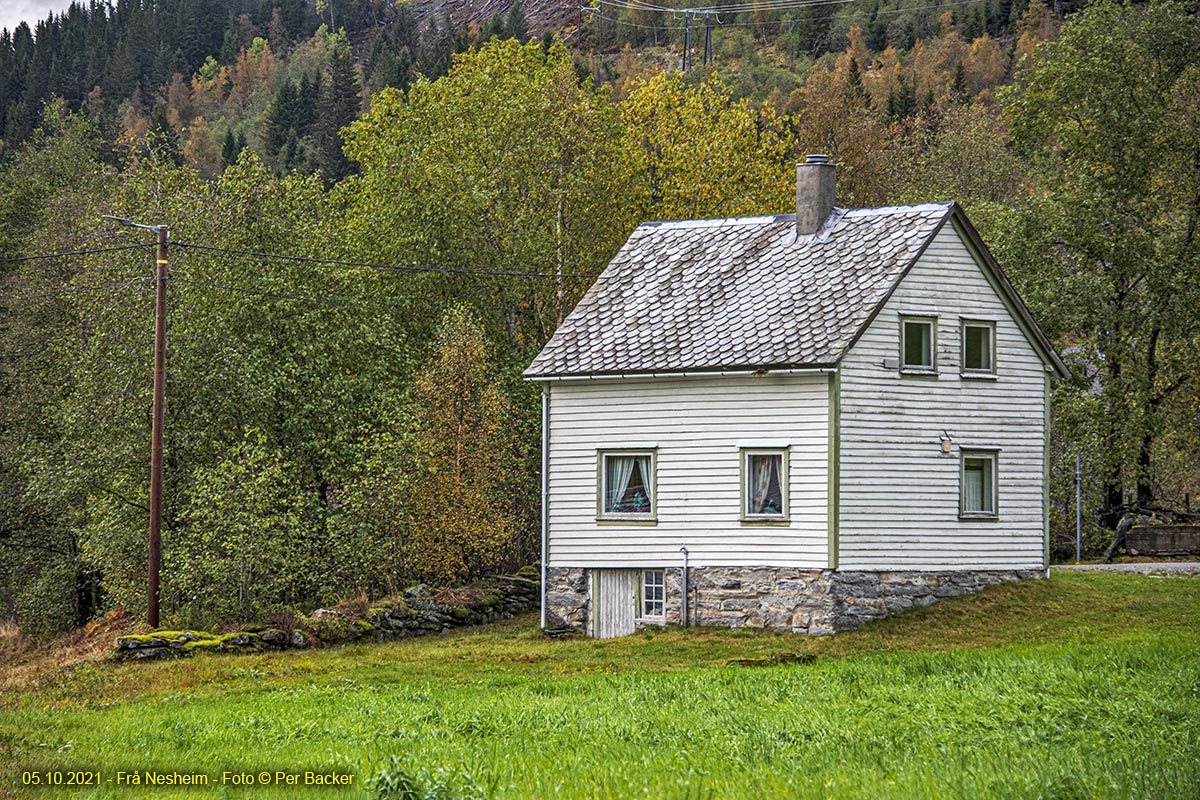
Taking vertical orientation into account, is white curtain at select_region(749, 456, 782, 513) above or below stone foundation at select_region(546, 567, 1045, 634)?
above

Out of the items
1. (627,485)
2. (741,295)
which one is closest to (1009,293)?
(741,295)

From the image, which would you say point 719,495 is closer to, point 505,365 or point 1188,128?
point 505,365

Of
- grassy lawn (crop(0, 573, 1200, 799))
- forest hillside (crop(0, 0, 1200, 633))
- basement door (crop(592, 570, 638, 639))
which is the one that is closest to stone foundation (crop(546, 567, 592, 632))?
basement door (crop(592, 570, 638, 639))

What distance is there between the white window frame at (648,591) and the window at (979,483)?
6.92m

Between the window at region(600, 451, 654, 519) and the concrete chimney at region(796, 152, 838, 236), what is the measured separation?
6.81 metres

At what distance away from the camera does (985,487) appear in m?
32.2

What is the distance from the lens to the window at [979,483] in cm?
3183

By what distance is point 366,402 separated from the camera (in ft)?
133

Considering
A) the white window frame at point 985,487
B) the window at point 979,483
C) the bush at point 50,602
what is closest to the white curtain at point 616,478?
the white window frame at point 985,487

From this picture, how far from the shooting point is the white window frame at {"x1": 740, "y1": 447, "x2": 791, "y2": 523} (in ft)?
99.9

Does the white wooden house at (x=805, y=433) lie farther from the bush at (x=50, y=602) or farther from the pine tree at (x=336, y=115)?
the pine tree at (x=336, y=115)

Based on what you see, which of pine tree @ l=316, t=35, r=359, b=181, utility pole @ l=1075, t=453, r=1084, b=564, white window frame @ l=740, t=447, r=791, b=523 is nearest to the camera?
white window frame @ l=740, t=447, r=791, b=523

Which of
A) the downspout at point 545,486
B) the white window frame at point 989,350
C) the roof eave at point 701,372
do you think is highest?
the white window frame at point 989,350

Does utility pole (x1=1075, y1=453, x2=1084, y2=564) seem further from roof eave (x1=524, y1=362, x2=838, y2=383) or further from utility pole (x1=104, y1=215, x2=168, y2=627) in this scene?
utility pole (x1=104, y1=215, x2=168, y2=627)
